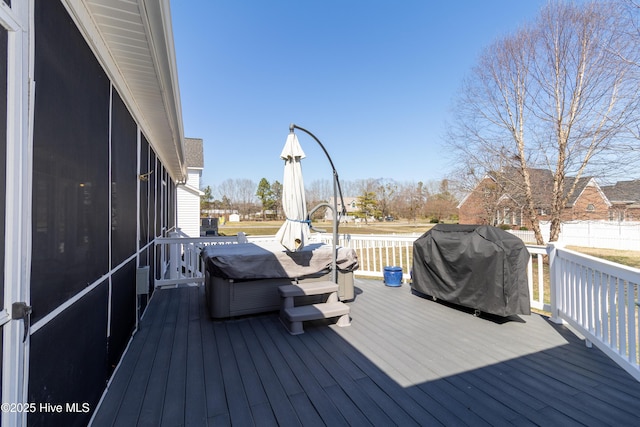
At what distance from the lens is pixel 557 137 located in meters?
9.90

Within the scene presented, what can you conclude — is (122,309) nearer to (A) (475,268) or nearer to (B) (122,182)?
(B) (122,182)

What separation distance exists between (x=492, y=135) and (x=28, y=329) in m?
13.1

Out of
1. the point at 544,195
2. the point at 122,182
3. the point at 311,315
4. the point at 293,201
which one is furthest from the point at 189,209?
the point at 544,195

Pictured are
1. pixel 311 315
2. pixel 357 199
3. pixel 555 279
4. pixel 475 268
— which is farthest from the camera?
pixel 357 199

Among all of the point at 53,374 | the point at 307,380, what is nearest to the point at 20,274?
the point at 53,374

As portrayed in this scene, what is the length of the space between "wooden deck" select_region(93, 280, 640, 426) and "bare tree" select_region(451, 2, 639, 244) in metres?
8.80

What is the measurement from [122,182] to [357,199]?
137 ft

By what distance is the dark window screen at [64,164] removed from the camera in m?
1.28

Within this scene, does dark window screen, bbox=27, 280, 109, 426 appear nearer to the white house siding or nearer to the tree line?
the white house siding

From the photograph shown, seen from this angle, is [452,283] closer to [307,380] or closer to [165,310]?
[307,380]

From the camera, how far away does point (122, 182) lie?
280cm

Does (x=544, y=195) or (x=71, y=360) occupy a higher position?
(x=544, y=195)

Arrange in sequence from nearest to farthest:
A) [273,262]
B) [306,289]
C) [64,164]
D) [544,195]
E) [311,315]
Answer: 1. [64,164]
2. [311,315]
3. [306,289]
4. [273,262]
5. [544,195]

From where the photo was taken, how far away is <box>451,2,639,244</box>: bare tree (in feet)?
29.0
